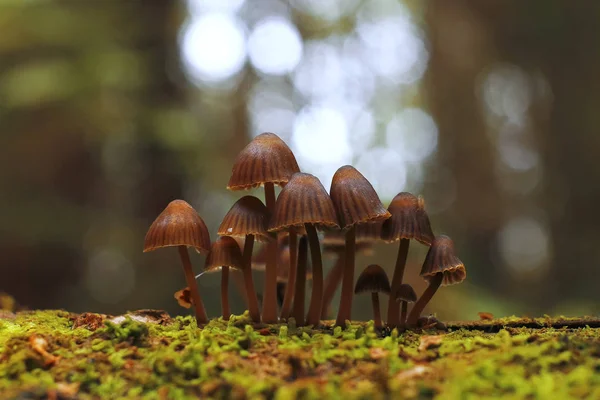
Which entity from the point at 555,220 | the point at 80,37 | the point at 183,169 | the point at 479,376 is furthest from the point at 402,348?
the point at 555,220

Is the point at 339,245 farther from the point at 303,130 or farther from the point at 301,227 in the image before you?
the point at 303,130

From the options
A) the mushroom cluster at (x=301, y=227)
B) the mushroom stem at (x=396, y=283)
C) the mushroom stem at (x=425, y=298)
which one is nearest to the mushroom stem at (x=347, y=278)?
the mushroom cluster at (x=301, y=227)

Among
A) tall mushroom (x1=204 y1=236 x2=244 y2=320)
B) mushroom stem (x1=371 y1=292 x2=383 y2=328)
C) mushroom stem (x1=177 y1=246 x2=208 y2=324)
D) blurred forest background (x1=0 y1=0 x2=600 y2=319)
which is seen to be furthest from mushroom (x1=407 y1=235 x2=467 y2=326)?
blurred forest background (x1=0 y1=0 x2=600 y2=319)

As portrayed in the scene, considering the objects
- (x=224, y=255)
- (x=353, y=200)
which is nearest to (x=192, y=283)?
(x=224, y=255)

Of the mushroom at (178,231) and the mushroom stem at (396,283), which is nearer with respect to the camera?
the mushroom at (178,231)

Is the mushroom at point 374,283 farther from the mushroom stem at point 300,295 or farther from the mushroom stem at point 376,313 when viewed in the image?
the mushroom stem at point 300,295

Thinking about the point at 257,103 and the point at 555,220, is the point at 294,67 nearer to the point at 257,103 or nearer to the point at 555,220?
the point at 257,103
